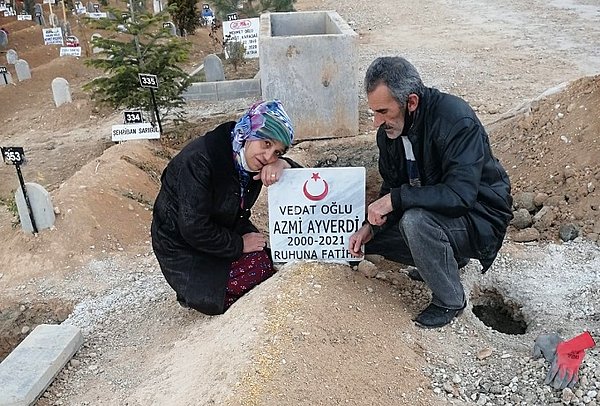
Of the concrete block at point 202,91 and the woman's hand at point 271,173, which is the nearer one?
the woman's hand at point 271,173

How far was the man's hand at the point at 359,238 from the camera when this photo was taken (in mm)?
3807

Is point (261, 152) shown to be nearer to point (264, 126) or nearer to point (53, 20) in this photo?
point (264, 126)

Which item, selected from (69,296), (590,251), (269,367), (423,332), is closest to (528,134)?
(590,251)

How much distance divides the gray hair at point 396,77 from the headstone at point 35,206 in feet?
11.2

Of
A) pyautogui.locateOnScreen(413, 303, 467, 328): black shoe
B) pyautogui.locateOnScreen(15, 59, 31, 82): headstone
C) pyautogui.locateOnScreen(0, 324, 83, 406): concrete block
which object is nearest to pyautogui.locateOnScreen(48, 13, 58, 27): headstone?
pyautogui.locateOnScreen(15, 59, 31, 82): headstone

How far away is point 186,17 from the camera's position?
49.8ft

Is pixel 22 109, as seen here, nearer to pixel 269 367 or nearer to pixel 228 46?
pixel 228 46

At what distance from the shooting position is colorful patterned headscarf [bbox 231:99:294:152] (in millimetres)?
3373

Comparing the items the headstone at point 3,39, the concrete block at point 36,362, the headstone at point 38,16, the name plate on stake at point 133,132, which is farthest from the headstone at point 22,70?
the concrete block at point 36,362

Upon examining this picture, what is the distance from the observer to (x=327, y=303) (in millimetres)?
3549

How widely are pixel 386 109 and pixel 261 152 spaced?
0.76 meters

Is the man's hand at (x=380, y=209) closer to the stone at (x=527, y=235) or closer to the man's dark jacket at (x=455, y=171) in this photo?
the man's dark jacket at (x=455, y=171)

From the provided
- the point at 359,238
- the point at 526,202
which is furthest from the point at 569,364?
the point at 526,202

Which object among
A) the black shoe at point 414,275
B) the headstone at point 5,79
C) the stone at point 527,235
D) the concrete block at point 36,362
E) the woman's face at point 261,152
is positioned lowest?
the headstone at point 5,79
